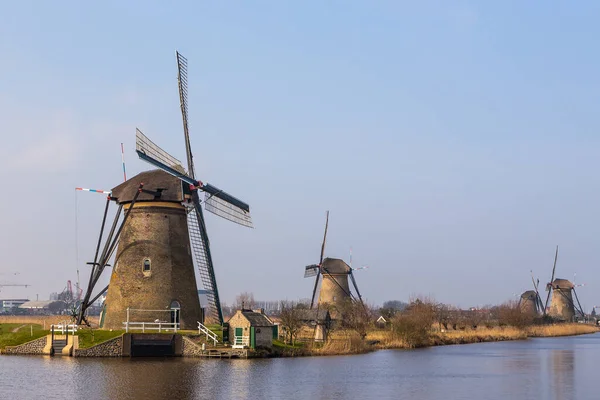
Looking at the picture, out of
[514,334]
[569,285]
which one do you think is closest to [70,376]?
[514,334]

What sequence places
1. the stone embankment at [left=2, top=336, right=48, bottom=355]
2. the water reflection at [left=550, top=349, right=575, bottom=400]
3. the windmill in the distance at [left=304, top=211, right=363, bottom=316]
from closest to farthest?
the water reflection at [left=550, top=349, right=575, bottom=400], the stone embankment at [left=2, top=336, right=48, bottom=355], the windmill in the distance at [left=304, top=211, right=363, bottom=316]

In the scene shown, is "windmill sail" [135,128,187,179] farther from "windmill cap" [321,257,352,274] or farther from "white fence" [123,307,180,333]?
"windmill cap" [321,257,352,274]

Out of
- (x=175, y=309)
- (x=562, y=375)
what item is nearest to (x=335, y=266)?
(x=175, y=309)

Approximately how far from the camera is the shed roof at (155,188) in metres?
37.0

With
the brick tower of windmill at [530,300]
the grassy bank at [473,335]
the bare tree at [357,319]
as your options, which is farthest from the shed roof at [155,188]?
the brick tower of windmill at [530,300]

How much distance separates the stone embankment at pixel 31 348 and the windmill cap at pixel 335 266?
34771mm

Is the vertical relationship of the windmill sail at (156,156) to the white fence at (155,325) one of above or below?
above

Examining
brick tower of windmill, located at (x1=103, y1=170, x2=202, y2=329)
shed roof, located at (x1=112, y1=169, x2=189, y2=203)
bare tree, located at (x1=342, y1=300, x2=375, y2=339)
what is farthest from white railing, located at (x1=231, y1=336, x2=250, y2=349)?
bare tree, located at (x1=342, y1=300, x2=375, y2=339)

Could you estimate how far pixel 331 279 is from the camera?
68125mm

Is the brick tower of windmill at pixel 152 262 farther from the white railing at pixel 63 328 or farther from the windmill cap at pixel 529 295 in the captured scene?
the windmill cap at pixel 529 295

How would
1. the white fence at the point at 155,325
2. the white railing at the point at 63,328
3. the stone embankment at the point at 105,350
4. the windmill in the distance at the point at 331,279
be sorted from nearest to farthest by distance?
1. the stone embankment at the point at 105,350
2. the white fence at the point at 155,325
3. the white railing at the point at 63,328
4. the windmill in the distance at the point at 331,279

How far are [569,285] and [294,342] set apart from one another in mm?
68410

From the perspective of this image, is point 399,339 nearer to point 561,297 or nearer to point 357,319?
point 357,319

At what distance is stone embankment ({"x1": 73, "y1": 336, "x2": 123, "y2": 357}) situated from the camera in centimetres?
3422
